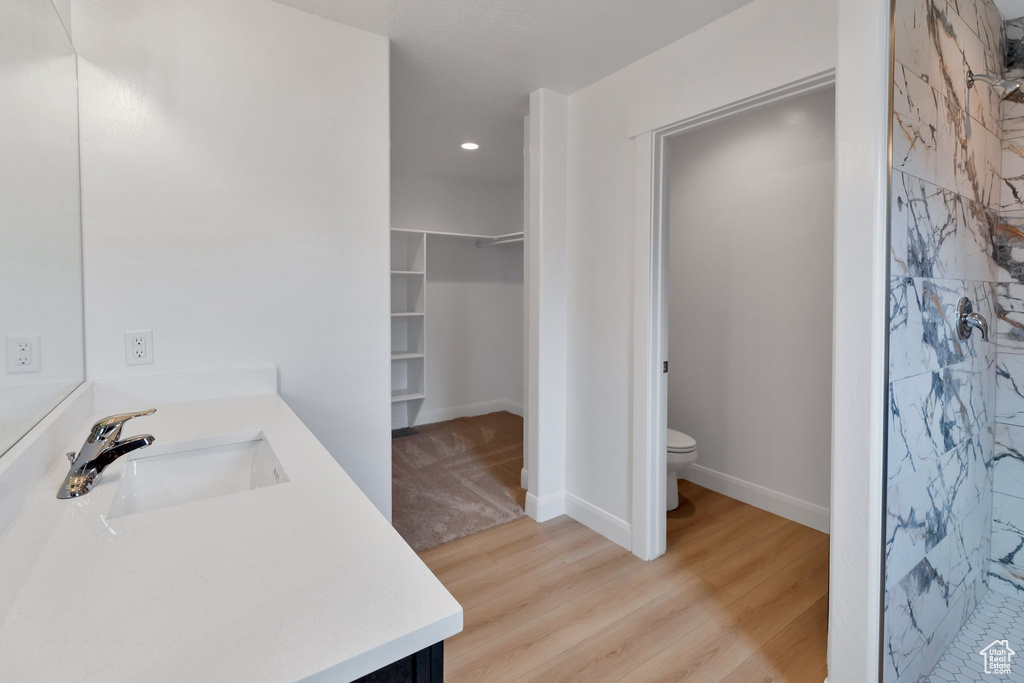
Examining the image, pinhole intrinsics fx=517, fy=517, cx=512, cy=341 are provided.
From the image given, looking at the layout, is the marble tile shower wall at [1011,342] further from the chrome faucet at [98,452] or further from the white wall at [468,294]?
the white wall at [468,294]

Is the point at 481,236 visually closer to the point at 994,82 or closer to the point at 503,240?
the point at 503,240

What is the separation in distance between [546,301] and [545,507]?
3.68 ft

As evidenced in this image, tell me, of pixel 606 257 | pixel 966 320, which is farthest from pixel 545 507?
pixel 966 320

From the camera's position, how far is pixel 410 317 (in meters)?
4.48

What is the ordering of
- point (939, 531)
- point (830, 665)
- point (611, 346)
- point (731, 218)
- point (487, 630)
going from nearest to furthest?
point (830, 665) → point (939, 531) → point (487, 630) → point (611, 346) → point (731, 218)

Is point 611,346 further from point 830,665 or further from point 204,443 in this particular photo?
point 204,443

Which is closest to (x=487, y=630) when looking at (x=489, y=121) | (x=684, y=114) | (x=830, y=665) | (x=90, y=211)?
(x=830, y=665)

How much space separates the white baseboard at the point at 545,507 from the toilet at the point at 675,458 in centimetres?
59

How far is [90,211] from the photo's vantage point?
1.66 meters

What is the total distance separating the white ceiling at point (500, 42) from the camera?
1943 mm

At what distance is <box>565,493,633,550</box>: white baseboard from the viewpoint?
2518 millimetres

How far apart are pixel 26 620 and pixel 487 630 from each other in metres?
1.52

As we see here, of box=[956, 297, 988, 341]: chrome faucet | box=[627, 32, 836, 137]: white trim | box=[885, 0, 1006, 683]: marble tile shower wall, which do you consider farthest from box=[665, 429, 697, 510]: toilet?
box=[627, 32, 836, 137]: white trim

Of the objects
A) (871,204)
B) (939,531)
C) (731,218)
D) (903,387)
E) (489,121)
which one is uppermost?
(489,121)
